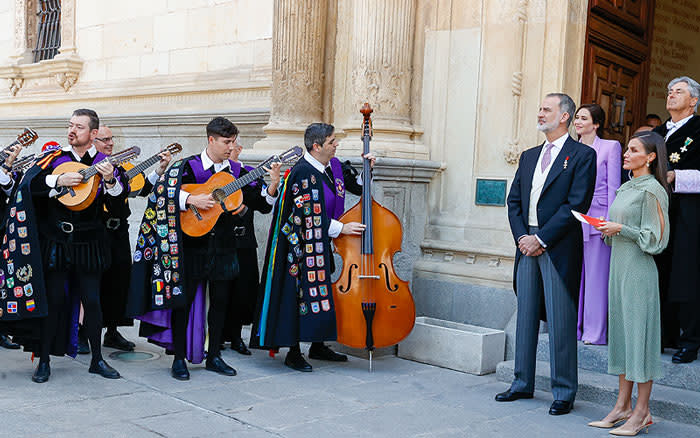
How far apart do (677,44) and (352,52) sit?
5453 mm

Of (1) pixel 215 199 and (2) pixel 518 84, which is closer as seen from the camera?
(1) pixel 215 199

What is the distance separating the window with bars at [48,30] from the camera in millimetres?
11945

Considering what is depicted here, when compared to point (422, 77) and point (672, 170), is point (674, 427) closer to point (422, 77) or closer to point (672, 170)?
point (672, 170)

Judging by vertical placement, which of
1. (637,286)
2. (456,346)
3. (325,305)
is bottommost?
(456,346)

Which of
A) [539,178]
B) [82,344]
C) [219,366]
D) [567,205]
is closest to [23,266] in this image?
[82,344]

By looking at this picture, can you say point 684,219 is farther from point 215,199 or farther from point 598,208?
point 215,199

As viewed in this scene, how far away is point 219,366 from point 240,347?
0.71 metres

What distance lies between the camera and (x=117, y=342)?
6492mm

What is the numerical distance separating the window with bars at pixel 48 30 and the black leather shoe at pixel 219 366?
7.55 meters

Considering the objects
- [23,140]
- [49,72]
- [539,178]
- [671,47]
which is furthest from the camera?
[49,72]

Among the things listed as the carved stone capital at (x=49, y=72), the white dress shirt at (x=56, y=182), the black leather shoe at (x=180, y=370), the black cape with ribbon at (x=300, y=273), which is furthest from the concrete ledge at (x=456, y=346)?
the carved stone capital at (x=49, y=72)

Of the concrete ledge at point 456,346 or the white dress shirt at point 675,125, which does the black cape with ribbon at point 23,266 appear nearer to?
the concrete ledge at point 456,346

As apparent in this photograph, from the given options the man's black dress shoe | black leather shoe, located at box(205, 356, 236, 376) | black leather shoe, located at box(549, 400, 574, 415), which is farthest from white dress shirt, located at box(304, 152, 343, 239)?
black leather shoe, located at box(549, 400, 574, 415)

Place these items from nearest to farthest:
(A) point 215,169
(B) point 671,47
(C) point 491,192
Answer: (A) point 215,169 < (C) point 491,192 < (B) point 671,47
